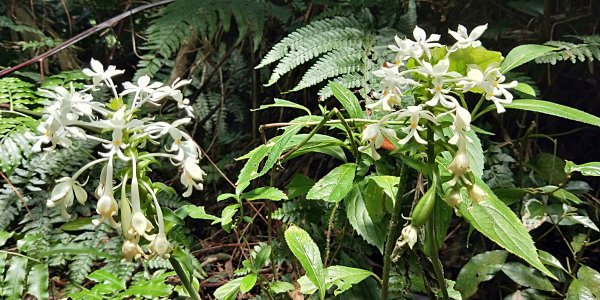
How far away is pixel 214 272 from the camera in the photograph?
64.3 inches

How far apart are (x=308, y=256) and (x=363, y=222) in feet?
0.56

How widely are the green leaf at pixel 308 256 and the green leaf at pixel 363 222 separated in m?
0.12

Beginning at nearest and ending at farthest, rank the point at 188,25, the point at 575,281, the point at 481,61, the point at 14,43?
the point at 481,61 → the point at 575,281 → the point at 188,25 → the point at 14,43

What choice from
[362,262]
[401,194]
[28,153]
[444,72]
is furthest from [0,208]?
[444,72]

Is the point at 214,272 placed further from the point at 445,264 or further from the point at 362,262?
the point at 445,264

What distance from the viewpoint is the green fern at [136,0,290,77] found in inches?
65.5

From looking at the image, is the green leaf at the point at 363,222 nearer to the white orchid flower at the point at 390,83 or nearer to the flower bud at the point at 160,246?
the white orchid flower at the point at 390,83

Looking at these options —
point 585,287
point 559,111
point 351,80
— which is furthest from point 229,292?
point 585,287

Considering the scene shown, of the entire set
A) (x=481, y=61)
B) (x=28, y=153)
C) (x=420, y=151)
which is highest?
(x=481, y=61)

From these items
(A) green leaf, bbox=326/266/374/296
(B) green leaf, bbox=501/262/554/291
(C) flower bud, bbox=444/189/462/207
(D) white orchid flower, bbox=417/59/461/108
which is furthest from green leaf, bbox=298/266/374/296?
(B) green leaf, bbox=501/262/554/291

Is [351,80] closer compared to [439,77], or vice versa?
[439,77]

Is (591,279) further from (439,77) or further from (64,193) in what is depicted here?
(64,193)

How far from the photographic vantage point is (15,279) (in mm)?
1133

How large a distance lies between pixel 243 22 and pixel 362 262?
0.88 m
